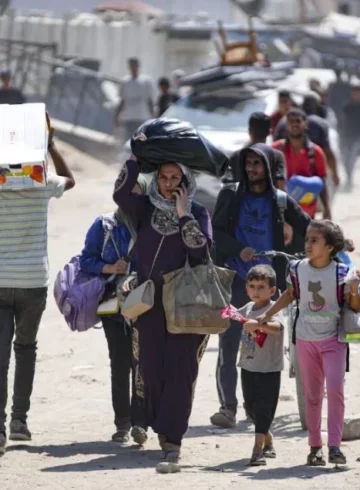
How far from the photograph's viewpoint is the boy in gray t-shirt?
818 cm

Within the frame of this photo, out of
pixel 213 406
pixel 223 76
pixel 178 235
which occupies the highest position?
pixel 223 76

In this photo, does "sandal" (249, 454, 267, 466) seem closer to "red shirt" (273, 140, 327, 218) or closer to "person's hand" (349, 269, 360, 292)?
"person's hand" (349, 269, 360, 292)

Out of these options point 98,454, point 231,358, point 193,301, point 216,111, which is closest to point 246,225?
point 231,358

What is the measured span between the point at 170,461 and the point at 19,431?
1.11 meters

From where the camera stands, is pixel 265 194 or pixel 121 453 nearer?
pixel 121 453

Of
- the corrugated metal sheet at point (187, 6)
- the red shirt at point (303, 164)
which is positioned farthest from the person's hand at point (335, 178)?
the corrugated metal sheet at point (187, 6)

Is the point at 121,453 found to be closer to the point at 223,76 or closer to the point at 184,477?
the point at 184,477

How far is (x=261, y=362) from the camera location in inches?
325

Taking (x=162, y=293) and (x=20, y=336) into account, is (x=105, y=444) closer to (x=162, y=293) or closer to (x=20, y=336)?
(x=20, y=336)

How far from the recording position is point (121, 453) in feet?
28.1

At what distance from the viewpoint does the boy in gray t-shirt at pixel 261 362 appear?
26.8 ft

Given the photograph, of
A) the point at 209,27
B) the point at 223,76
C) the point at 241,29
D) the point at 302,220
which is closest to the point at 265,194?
the point at 302,220

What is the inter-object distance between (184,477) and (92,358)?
13.7 feet

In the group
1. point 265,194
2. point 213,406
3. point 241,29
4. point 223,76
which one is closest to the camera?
point 265,194
